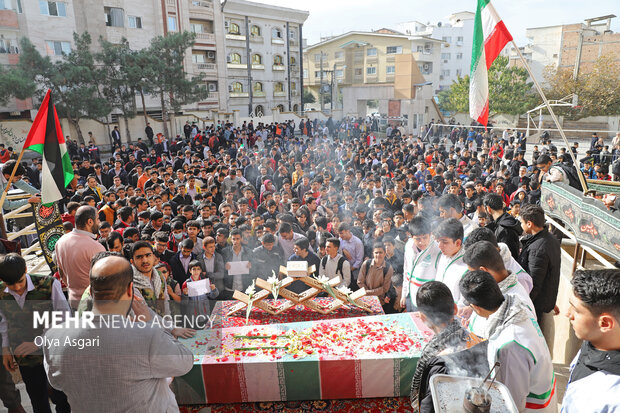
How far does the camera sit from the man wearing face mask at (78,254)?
3648 millimetres

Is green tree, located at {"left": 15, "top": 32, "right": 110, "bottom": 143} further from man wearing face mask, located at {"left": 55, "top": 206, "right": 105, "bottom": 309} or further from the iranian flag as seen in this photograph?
the iranian flag

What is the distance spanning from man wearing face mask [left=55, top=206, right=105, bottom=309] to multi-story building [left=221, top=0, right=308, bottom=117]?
30.9 metres

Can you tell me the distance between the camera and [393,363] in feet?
10.1

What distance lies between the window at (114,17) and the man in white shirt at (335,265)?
2672 centimetres

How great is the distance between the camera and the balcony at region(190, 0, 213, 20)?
99.7ft

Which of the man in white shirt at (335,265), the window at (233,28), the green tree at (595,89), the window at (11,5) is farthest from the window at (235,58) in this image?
the man in white shirt at (335,265)

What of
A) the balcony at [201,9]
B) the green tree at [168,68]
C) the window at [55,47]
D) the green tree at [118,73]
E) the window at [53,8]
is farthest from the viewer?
the balcony at [201,9]

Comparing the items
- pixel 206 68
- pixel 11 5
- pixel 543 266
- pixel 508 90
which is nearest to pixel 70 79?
pixel 11 5

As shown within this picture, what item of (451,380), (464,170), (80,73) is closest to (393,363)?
(451,380)

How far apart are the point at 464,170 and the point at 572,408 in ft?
29.3

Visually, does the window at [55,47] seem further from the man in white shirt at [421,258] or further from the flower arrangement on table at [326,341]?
the man in white shirt at [421,258]

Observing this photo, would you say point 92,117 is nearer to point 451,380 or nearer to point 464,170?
point 464,170

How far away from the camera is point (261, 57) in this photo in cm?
3684

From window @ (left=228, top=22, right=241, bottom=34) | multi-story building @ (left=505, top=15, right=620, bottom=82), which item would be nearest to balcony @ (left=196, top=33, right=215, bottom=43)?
window @ (left=228, top=22, right=241, bottom=34)
